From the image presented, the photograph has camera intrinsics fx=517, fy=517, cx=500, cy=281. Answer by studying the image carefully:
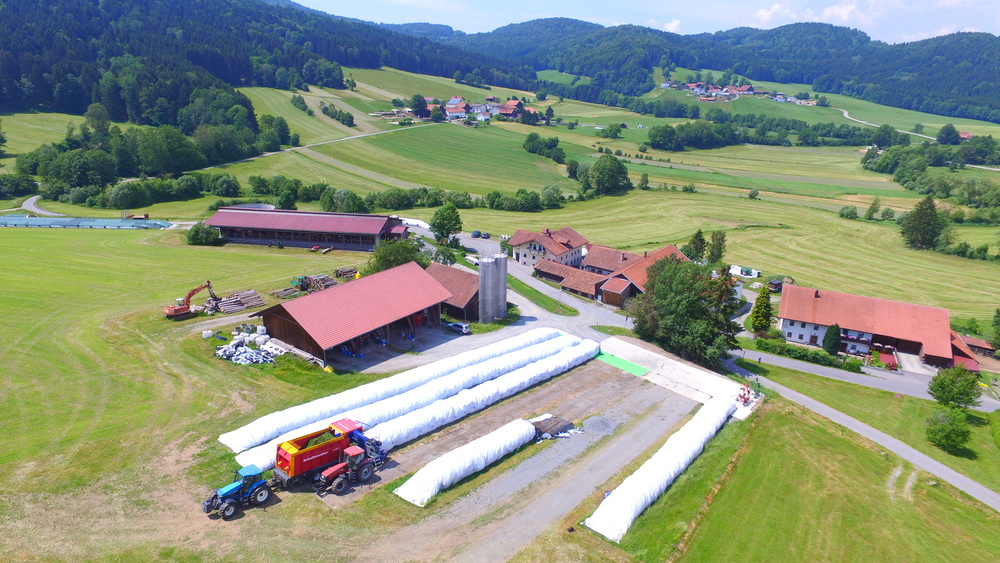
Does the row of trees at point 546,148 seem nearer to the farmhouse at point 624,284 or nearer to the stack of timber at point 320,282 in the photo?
the farmhouse at point 624,284

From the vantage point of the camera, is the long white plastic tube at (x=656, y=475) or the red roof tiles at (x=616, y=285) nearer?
the long white plastic tube at (x=656, y=475)

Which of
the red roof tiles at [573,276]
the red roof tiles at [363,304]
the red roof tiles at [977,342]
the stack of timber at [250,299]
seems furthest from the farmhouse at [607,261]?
the stack of timber at [250,299]

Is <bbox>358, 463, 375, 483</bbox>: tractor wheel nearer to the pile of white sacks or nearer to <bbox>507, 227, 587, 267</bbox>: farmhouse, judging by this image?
the pile of white sacks

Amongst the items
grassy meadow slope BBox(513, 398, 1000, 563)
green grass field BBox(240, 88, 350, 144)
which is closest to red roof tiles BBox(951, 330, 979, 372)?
grassy meadow slope BBox(513, 398, 1000, 563)

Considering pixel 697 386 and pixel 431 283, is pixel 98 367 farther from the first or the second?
pixel 697 386

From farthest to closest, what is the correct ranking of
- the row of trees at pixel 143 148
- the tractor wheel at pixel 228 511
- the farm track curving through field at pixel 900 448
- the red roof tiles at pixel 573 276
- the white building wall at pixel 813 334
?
the row of trees at pixel 143 148
the red roof tiles at pixel 573 276
the white building wall at pixel 813 334
the farm track curving through field at pixel 900 448
the tractor wheel at pixel 228 511
